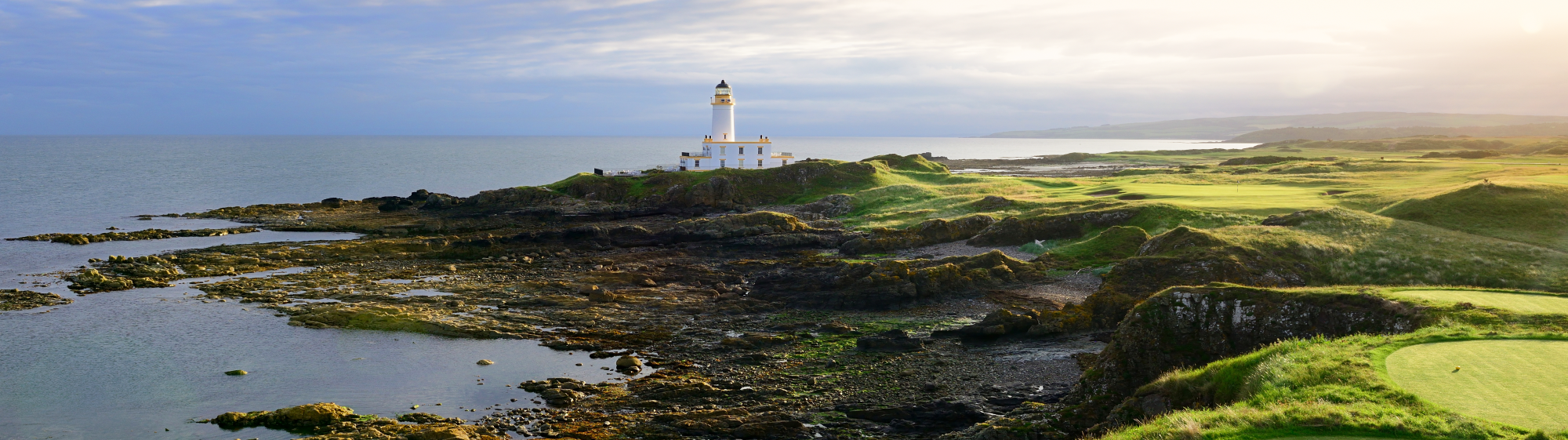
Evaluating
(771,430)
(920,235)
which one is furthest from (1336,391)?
(920,235)

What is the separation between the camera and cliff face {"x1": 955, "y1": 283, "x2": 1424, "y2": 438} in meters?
14.0

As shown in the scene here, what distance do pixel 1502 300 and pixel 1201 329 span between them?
456 cm

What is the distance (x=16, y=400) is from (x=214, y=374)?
3.58m

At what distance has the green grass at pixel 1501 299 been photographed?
13.4 meters

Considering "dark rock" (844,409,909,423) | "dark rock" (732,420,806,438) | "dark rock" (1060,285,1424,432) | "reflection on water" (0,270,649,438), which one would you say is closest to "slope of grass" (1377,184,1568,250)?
"dark rock" (1060,285,1424,432)

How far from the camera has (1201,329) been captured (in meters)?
15.3

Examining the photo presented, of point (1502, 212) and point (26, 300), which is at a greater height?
point (1502, 212)

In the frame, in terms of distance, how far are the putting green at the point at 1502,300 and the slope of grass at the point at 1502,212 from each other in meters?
15.6

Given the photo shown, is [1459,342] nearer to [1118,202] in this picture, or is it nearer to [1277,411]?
[1277,411]

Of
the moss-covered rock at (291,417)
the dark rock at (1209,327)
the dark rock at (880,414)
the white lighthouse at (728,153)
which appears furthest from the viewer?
the white lighthouse at (728,153)

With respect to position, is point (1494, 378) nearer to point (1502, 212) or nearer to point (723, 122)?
point (1502, 212)

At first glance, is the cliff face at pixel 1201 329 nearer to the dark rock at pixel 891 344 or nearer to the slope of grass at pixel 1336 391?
the slope of grass at pixel 1336 391

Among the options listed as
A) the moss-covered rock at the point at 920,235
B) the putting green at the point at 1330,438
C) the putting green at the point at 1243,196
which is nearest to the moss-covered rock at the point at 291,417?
the putting green at the point at 1330,438

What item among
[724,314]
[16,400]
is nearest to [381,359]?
[16,400]
